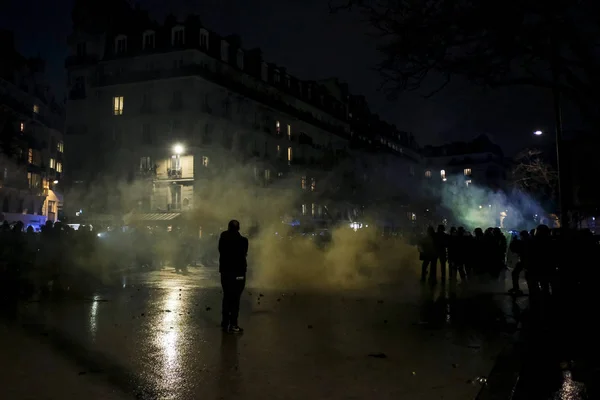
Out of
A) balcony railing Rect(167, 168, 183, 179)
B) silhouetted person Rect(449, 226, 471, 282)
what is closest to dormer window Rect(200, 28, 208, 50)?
balcony railing Rect(167, 168, 183, 179)

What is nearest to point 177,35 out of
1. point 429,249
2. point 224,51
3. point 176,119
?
point 224,51

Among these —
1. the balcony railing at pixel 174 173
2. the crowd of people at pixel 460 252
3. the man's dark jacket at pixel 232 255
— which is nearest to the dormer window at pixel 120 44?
the balcony railing at pixel 174 173

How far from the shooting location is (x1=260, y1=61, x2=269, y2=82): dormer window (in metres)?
48.0

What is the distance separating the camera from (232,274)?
27.0 ft

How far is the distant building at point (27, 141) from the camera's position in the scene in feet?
143

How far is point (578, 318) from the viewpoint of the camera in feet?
31.2

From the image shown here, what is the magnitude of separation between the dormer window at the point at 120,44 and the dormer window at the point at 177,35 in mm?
4802

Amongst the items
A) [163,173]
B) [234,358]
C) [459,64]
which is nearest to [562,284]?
[459,64]

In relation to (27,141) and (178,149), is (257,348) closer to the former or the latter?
(178,149)

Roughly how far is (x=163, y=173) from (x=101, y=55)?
1238 cm

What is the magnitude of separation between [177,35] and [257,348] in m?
38.4

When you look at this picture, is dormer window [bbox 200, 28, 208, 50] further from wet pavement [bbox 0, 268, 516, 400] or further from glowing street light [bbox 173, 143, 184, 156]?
wet pavement [bbox 0, 268, 516, 400]

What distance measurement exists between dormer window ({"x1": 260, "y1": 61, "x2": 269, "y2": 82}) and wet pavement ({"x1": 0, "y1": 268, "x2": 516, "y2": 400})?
127ft

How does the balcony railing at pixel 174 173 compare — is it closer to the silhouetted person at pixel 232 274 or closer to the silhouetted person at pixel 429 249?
the silhouetted person at pixel 429 249
